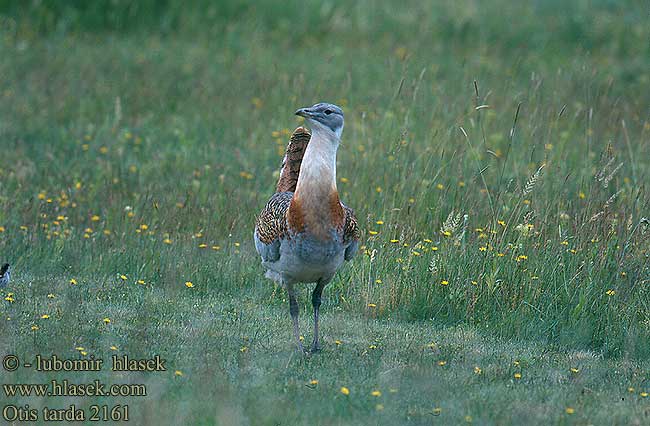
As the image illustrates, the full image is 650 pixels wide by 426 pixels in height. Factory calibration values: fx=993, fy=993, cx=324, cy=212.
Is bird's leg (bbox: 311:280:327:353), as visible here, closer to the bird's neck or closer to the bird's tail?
the bird's neck

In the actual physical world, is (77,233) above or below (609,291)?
below

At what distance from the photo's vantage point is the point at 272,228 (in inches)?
272

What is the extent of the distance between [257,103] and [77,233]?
465 cm

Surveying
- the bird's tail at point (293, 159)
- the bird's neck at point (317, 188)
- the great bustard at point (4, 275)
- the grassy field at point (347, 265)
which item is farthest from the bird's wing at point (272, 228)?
the great bustard at point (4, 275)

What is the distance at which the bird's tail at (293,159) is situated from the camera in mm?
7820

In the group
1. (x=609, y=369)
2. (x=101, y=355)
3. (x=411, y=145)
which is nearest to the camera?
(x=101, y=355)

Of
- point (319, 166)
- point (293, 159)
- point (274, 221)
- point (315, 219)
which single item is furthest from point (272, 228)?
point (293, 159)

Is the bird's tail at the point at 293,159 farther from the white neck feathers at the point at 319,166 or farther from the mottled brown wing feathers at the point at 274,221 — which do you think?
the white neck feathers at the point at 319,166

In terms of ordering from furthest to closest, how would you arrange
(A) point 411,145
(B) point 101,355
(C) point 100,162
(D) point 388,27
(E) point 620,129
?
(D) point 388,27 → (E) point 620,129 → (C) point 100,162 → (A) point 411,145 → (B) point 101,355

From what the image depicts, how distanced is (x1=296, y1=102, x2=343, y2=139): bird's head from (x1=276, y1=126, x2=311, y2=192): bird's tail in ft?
3.84

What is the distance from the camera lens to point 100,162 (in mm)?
10945

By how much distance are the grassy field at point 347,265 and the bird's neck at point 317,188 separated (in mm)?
946

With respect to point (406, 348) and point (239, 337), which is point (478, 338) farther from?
point (239, 337)

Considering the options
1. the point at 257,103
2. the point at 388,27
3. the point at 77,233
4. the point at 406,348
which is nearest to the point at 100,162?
the point at 77,233
